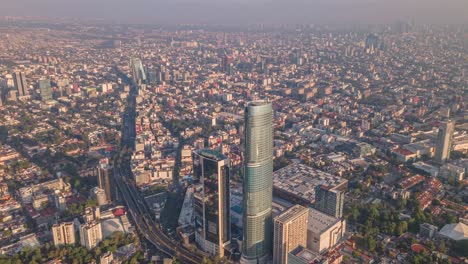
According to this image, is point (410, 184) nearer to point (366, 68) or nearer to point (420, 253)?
point (420, 253)

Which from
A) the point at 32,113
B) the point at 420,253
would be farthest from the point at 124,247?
the point at 32,113

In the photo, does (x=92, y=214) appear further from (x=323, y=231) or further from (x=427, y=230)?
(x=427, y=230)

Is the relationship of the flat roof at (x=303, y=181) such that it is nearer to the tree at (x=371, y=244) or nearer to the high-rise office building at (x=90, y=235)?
the tree at (x=371, y=244)

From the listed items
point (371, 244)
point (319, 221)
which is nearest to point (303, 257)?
point (319, 221)

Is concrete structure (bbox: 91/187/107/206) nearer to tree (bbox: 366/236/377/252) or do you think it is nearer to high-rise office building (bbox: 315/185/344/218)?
high-rise office building (bbox: 315/185/344/218)

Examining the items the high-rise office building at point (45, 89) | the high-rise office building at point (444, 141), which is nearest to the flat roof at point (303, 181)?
the high-rise office building at point (444, 141)
